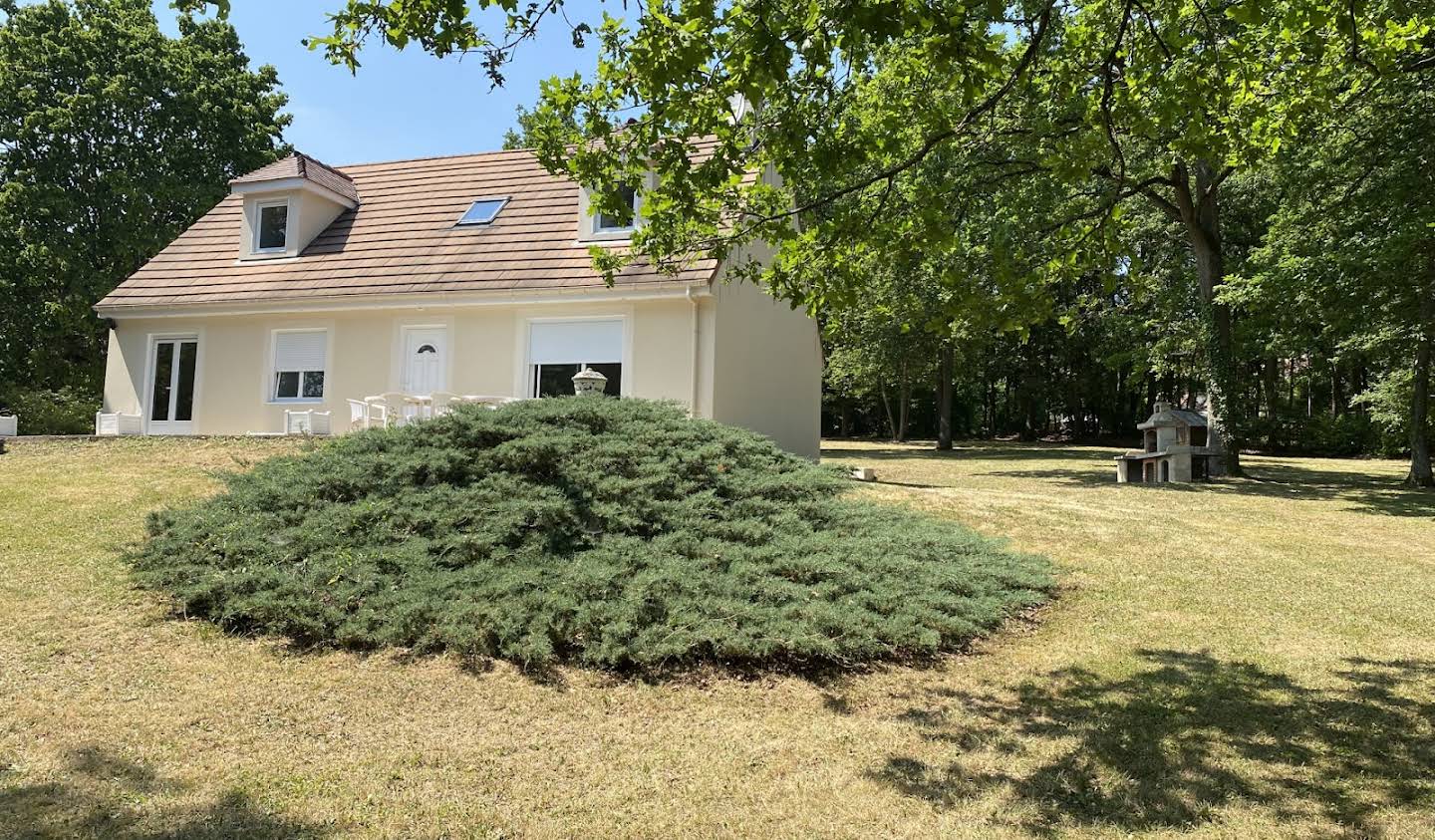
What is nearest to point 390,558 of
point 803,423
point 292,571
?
point 292,571

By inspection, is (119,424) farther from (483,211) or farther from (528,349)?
(528,349)

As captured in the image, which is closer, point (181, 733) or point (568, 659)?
point (181, 733)

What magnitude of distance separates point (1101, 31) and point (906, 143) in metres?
1.78

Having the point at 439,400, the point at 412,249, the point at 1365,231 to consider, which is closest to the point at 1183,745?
the point at 439,400

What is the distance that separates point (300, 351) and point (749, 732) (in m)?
14.5

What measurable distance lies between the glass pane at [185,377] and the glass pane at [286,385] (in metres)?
2.21

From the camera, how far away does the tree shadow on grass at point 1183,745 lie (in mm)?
3584

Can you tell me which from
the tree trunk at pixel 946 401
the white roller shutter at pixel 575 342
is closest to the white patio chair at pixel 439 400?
the white roller shutter at pixel 575 342

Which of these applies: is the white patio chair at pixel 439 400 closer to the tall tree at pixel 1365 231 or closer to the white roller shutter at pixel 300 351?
the white roller shutter at pixel 300 351

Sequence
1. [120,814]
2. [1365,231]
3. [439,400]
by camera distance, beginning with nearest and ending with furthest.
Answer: [120,814] → [439,400] → [1365,231]

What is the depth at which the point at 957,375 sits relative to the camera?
118ft

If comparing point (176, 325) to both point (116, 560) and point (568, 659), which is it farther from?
point (568, 659)

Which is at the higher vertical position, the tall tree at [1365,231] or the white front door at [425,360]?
the tall tree at [1365,231]

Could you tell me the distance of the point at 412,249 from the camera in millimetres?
15953
